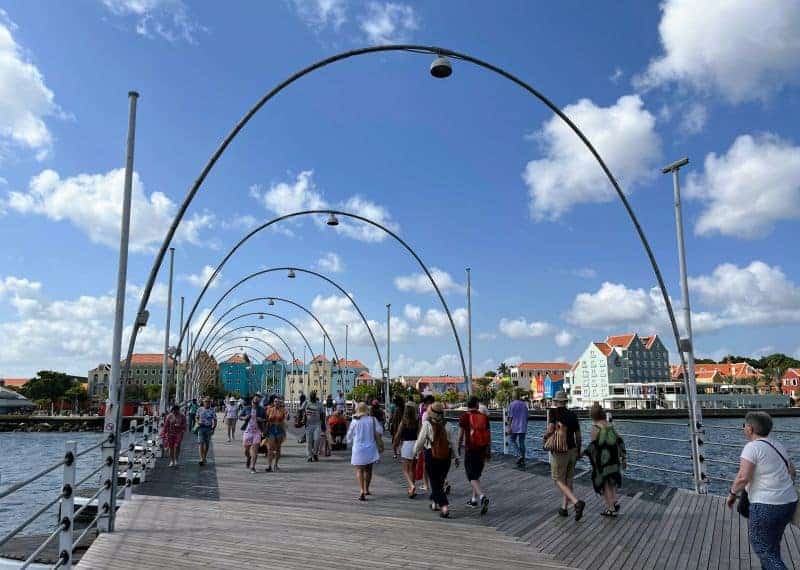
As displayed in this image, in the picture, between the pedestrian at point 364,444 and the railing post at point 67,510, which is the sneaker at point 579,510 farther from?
the railing post at point 67,510

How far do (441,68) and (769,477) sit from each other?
354 inches

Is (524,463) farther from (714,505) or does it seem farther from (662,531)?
(662,531)

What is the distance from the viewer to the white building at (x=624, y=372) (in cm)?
12469

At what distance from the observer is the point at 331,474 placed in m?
14.9

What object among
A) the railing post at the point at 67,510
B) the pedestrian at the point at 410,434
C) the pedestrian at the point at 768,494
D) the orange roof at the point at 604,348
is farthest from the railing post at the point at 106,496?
the orange roof at the point at 604,348

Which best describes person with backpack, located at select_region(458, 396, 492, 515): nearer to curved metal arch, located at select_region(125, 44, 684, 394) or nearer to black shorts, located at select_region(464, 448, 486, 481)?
black shorts, located at select_region(464, 448, 486, 481)

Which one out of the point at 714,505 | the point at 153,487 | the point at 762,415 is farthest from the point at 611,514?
the point at 153,487

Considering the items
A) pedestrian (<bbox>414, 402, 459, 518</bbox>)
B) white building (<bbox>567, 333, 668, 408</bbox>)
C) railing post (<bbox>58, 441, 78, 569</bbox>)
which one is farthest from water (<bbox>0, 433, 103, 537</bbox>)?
white building (<bbox>567, 333, 668, 408</bbox>)

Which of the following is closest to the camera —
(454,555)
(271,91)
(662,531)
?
(454,555)

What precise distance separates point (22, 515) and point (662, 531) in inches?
834

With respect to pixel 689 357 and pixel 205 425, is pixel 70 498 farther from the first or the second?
pixel 689 357

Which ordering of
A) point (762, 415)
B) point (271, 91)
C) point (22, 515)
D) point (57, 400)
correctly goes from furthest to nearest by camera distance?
point (57, 400), point (22, 515), point (271, 91), point (762, 415)

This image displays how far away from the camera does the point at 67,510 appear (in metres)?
6.50

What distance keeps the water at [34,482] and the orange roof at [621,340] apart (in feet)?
346
